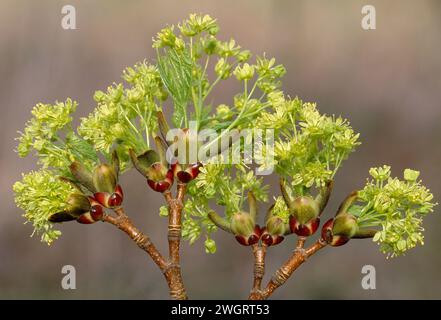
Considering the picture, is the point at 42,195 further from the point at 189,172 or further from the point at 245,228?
the point at 245,228

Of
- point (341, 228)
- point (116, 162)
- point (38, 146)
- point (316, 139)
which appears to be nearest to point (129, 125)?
point (116, 162)

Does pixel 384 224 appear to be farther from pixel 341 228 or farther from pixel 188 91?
pixel 188 91

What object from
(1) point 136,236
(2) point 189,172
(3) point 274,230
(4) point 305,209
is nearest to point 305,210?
(4) point 305,209

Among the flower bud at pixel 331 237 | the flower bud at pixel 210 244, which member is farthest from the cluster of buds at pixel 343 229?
the flower bud at pixel 210 244

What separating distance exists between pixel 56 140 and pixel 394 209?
30.1 inches

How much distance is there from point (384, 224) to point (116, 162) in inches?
23.6

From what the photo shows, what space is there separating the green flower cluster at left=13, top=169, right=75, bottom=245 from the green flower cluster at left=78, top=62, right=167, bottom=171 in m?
0.12

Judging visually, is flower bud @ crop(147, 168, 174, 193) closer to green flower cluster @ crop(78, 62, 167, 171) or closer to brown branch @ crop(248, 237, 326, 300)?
green flower cluster @ crop(78, 62, 167, 171)

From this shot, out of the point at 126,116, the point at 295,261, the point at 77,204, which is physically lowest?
the point at 295,261

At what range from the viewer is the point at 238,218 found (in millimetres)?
1624

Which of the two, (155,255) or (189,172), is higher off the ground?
(189,172)

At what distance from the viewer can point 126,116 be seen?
1689 mm

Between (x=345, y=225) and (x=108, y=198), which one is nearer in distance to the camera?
(x=345, y=225)

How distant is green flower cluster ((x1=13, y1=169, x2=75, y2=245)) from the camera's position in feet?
5.31
